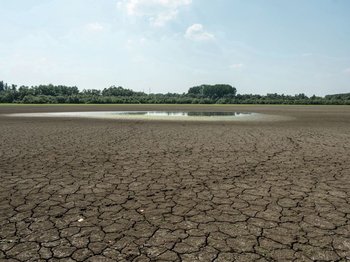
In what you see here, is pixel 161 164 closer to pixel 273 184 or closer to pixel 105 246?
pixel 273 184

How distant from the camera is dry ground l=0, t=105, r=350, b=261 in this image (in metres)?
4.03

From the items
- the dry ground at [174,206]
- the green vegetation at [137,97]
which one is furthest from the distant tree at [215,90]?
the dry ground at [174,206]

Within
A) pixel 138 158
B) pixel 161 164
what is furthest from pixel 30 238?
pixel 138 158

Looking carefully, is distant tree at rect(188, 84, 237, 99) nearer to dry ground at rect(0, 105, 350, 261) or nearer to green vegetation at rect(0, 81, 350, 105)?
green vegetation at rect(0, 81, 350, 105)

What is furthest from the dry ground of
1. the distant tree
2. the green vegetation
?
the distant tree

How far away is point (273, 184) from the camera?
714 cm

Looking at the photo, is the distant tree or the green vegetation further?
the distant tree

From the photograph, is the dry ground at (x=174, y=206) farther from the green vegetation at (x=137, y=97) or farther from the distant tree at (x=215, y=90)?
the distant tree at (x=215, y=90)

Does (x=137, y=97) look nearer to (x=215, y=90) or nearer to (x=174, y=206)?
(x=215, y=90)

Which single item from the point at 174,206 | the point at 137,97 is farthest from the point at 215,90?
the point at 174,206

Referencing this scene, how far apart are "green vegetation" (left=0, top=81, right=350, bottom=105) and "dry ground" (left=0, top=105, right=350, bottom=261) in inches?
3027

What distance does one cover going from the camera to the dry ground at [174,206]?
4031 millimetres

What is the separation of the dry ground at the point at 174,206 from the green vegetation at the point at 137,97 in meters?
76.9

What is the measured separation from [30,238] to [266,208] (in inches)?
160
